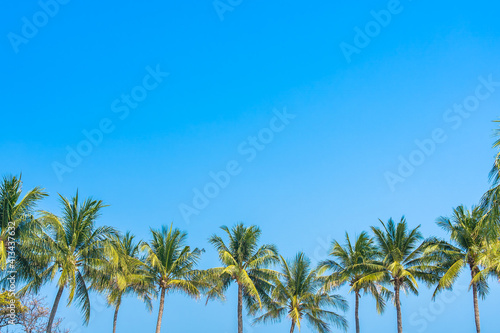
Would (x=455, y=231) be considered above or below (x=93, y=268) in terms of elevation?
above

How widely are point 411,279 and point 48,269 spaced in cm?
2405

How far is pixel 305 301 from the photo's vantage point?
3678 centimetres

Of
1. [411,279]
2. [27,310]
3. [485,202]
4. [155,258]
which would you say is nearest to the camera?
[485,202]

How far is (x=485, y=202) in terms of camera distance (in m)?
19.9

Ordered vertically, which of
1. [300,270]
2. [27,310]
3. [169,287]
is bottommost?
[27,310]

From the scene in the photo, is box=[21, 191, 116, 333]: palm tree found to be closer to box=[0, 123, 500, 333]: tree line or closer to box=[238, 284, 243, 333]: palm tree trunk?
→ box=[0, 123, 500, 333]: tree line

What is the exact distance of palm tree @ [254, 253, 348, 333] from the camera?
36469 millimetres

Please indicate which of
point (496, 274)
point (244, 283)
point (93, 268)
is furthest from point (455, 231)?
point (93, 268)

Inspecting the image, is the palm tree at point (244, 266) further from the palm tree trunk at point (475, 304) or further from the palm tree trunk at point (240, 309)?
the palm tree trunk at point (475, 304)

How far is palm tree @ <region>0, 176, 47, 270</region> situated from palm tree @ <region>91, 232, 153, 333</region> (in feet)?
13.8

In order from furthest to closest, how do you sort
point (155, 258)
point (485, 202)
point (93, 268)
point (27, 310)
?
point (155, 258) < point (27, 310) < point (93, 268) < point (485, 202)

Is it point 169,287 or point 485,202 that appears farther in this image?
point 169,287

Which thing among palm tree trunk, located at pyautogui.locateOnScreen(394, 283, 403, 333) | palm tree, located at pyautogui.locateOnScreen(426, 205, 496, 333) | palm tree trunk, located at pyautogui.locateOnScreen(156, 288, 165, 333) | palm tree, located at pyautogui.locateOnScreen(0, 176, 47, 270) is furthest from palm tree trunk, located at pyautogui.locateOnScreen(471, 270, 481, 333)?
palm tree, located at pyautogui.locateOnScreen(0, 176, 47, 270)

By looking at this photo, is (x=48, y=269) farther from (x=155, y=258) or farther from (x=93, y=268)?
(x=155, y=258)
